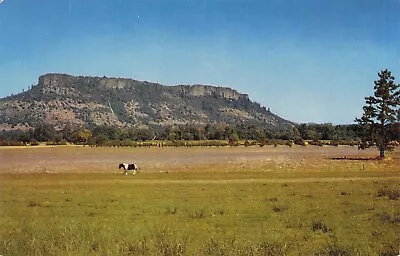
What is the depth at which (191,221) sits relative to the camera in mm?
7566

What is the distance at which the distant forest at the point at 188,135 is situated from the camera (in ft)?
26.6

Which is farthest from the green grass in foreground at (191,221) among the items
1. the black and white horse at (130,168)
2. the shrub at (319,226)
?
the black and white horse at (130,168)

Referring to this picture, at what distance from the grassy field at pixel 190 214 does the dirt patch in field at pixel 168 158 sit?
4 centimetres

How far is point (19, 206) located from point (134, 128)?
2.19 metres

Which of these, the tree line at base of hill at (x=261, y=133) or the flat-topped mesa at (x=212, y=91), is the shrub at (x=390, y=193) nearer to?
the tree line at base of hill at (x=261, y=133)

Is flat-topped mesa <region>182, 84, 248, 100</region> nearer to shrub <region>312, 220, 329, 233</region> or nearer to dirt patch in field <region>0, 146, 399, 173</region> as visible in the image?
shrub <region>312, 220, 329, 233</region>

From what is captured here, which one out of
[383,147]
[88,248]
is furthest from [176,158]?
[88,248]

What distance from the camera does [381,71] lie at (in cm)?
748

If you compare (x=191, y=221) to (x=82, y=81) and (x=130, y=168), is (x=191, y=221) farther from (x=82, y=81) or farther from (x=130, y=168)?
(x=130, y=168)

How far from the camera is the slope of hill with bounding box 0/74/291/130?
24.8 ft

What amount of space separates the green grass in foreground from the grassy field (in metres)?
0.01

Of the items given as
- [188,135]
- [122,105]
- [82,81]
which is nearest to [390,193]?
[188,135]

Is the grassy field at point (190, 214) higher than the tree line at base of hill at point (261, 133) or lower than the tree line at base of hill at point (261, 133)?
lower

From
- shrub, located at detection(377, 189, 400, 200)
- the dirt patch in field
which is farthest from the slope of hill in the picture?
shrub, located at detection(377, 189, 400, 200)
